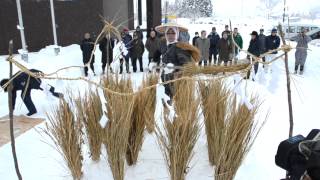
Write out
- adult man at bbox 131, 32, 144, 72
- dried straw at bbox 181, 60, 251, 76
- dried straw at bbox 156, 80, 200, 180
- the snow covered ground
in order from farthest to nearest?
adult man at bbox 131, 32, 144, 72 < the snow covered ground < dried straw at bbox 181, 60, 251, 76 < dried straw at bbox 156, 80, 200, 180

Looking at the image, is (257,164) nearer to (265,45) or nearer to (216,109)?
(216,109)

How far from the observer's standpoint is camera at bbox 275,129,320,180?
125cm

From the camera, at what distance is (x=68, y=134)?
7.74 feet

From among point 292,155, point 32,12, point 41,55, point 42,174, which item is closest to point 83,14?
point 32,12

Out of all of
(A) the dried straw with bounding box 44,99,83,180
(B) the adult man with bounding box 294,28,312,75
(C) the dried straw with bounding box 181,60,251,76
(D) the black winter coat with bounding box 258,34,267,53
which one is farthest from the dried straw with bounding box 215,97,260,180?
(B) the adult man with bounding box 294,28,312,75

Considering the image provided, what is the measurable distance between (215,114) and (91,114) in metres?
0.88

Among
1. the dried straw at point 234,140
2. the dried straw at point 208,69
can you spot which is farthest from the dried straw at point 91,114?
the dried straw at point 234,140

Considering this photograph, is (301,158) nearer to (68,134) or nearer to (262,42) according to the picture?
(68,134)

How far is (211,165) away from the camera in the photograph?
265cm

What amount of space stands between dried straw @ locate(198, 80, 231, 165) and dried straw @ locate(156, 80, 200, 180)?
0.15m

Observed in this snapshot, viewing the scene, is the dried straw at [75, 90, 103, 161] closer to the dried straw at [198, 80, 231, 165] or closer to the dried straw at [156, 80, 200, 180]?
the dried straw at [156, 80, 200, 180]

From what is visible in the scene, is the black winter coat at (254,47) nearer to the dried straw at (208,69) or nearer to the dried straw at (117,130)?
the dried straw at (208,69)

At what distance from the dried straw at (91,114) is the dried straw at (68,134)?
0.07m

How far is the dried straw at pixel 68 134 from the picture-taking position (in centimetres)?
236
